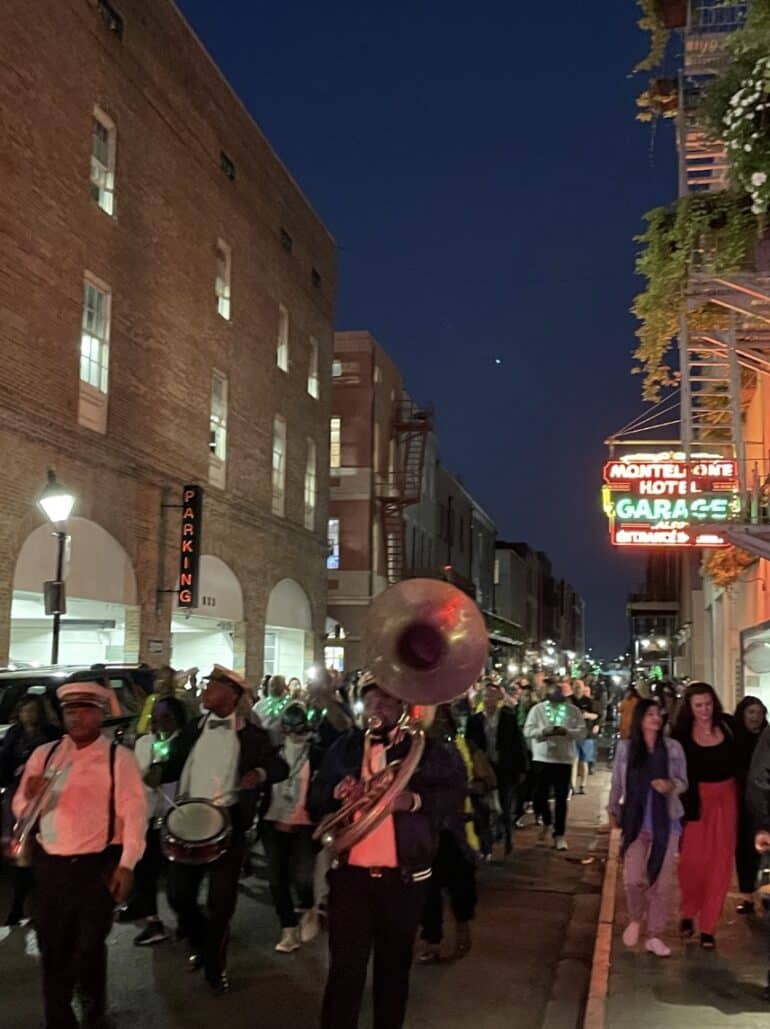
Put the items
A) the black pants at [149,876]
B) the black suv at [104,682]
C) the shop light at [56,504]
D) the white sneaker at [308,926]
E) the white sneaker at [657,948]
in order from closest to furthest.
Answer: the white sneaker at [657,948]
the white sneaker at [308,926]
the black pants at [149,876]
the black suv at [104,682]
the shop light at [56,504]

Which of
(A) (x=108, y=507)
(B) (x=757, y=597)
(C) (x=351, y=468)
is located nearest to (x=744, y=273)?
(B) (x=757, y=597)

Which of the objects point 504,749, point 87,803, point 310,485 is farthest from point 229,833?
point 310,485

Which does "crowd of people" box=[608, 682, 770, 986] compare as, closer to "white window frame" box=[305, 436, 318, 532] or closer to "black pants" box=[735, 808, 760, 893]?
"black pants" box=[735, 808, 760, 893]

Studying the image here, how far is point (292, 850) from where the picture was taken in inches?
293

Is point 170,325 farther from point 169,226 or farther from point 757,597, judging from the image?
point 757,597

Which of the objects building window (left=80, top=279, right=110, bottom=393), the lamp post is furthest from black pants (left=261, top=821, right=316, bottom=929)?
A: building window (left=80, top=279, right=110, bottom=393)

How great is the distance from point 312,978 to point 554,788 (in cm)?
554

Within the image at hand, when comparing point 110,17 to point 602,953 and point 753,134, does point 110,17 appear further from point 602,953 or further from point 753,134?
point 602,953

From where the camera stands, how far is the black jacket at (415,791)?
474 centimetres

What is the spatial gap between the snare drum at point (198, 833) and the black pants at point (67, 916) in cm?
107

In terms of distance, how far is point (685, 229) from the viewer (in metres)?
12.6

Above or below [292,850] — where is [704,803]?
above

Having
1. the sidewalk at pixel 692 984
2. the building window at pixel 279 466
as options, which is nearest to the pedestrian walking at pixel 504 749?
the sidewalk at pixel 692 984

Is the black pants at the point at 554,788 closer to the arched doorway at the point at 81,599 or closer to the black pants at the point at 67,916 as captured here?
the black pants at the point at 67,916
